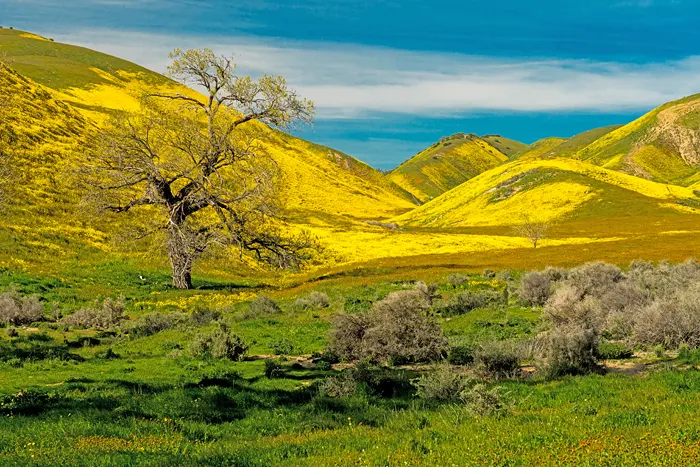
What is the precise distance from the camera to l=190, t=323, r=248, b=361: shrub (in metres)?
20.0

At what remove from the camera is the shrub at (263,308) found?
98.7ft

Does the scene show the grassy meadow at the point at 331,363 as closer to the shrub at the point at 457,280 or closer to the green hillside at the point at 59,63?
the shrub at the point at 457,280

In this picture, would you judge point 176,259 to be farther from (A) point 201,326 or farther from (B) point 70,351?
(B) point 70,351

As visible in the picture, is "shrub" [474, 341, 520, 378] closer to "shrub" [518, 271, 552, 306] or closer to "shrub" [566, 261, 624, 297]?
"shrub" [566, 261, 624, 297]

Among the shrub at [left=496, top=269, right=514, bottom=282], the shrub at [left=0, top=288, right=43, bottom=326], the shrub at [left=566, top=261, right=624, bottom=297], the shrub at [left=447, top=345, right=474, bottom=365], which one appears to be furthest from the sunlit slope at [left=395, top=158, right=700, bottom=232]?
the shrub at [left=0, top=288, right=43, bottom=326]

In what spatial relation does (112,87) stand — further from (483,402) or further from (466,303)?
(483,402)

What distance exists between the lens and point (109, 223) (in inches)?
2088

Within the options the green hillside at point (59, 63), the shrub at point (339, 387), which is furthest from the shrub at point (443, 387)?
the green hillside at point (59, 63)

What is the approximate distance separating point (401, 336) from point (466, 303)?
1082 centimetres

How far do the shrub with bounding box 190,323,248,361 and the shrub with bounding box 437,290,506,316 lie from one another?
41.5 ft

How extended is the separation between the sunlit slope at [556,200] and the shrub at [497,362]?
117 metres

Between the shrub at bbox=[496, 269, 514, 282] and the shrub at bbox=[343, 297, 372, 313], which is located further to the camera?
the shrub at bbox=[496, 269, 514, 282]

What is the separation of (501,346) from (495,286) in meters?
21.0

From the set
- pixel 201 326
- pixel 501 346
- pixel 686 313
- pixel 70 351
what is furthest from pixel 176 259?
pixel 686 313
